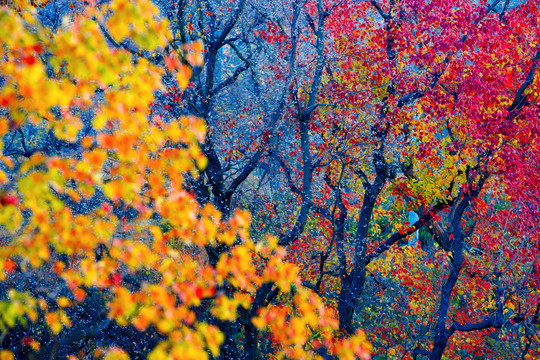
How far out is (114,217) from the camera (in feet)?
30.4

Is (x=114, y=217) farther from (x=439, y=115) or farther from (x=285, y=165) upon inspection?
(x=439, y=115)

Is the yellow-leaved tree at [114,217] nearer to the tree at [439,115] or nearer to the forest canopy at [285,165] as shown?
the forest canopy at [285,165]

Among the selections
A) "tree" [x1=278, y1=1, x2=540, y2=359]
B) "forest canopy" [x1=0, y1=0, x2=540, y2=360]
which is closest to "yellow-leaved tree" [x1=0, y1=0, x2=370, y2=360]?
"forest canopy" [x1=0, y1=0, x2=540, y2=360]

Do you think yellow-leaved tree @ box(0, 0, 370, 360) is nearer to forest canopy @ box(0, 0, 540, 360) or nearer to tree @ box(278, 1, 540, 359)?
forest canopy @ box(0, 0, 540, 360)

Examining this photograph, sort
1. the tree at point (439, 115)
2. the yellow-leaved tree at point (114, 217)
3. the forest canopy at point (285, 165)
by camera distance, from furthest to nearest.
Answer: the tree at point (439, 115) < the forest canopy at point (285, 165) < the yellow-leaved tree at point (114, 217)

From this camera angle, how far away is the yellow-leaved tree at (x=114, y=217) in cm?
378

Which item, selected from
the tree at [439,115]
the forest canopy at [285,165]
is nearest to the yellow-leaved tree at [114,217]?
the forest canopy at [285,165]

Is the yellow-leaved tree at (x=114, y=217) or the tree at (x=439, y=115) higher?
the tree at (x=439, y=115)

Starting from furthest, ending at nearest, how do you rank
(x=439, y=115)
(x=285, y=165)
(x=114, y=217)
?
(x=285, y=165) < (x=439, y=115) < (x=114, y=217)

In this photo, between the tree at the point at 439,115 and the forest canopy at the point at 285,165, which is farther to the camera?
the tree at the point at 439,115

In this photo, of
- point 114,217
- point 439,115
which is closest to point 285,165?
point 439,115

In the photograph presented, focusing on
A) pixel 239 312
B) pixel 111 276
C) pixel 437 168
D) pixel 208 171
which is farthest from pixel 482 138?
pixel 111 276

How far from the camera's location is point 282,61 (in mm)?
11859

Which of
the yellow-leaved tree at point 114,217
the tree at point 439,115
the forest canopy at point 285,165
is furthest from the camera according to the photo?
the tree at point 439,115
